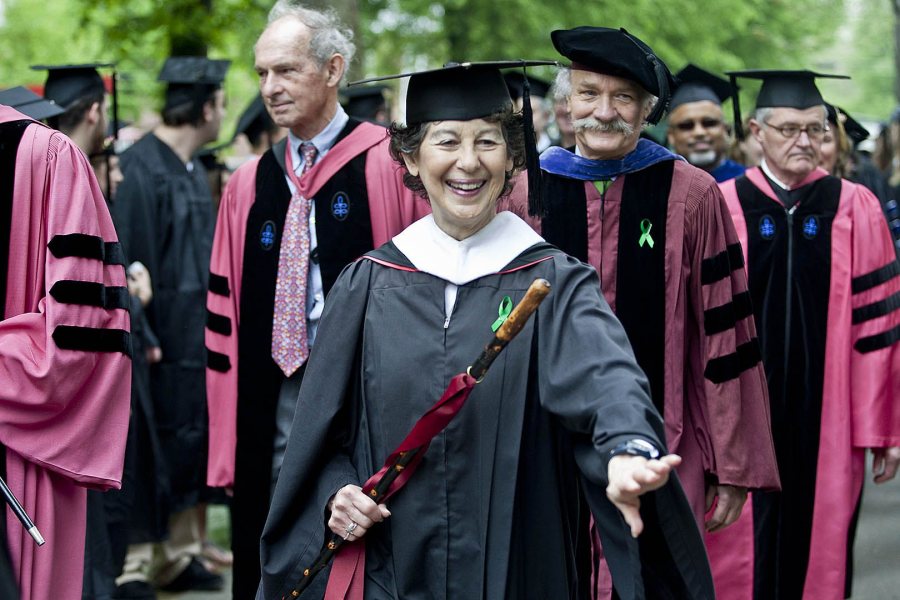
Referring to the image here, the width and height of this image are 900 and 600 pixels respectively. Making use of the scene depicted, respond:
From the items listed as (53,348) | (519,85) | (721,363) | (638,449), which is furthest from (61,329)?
(519,85)

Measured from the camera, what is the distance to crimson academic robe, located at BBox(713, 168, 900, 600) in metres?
5.79

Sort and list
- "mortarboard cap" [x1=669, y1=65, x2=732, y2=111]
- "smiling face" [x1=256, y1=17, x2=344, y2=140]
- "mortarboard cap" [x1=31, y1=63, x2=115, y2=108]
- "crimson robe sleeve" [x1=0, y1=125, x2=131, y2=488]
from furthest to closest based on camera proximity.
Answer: "mortarboard cap" [x1=669, y1=65, x2=732, y2=111] < "mortarboard cap" [x1=31, y1=63, x2=115, y2=108] < "smiling face" [x1=256, y1=17, x2=344, y2=140] < "crimson robe sleeve" [x1=0, y1=125, x2=131, y2=488]

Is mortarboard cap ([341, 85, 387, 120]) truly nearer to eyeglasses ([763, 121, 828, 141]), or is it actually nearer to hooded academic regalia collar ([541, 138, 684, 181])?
eyeglasses ([763, 121, 828, 141])

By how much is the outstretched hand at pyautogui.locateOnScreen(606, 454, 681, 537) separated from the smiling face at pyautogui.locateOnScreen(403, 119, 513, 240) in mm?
928

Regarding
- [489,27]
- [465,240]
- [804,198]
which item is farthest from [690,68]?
[489,27]

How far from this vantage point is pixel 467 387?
10.7ft

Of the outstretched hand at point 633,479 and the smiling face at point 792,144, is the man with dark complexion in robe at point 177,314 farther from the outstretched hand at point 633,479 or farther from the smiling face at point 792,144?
the outstretched hand at point 633,479

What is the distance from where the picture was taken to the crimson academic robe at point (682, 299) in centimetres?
448

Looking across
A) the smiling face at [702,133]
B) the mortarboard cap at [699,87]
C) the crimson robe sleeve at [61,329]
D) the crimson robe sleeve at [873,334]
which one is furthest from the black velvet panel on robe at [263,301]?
the mortarboard cap at [699,87]

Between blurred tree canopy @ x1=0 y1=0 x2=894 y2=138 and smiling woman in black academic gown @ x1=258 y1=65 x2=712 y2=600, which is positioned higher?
blurred tree canopy @ x1=0 y1=0 x2=894 y2=138

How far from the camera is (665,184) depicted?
4.53 meters

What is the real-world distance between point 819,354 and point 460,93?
9.05 feet

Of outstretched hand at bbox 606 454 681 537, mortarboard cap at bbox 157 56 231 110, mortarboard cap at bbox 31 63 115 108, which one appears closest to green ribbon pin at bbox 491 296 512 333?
outstretched hand at bbox 606 454 681 537

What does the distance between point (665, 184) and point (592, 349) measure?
142 cm
